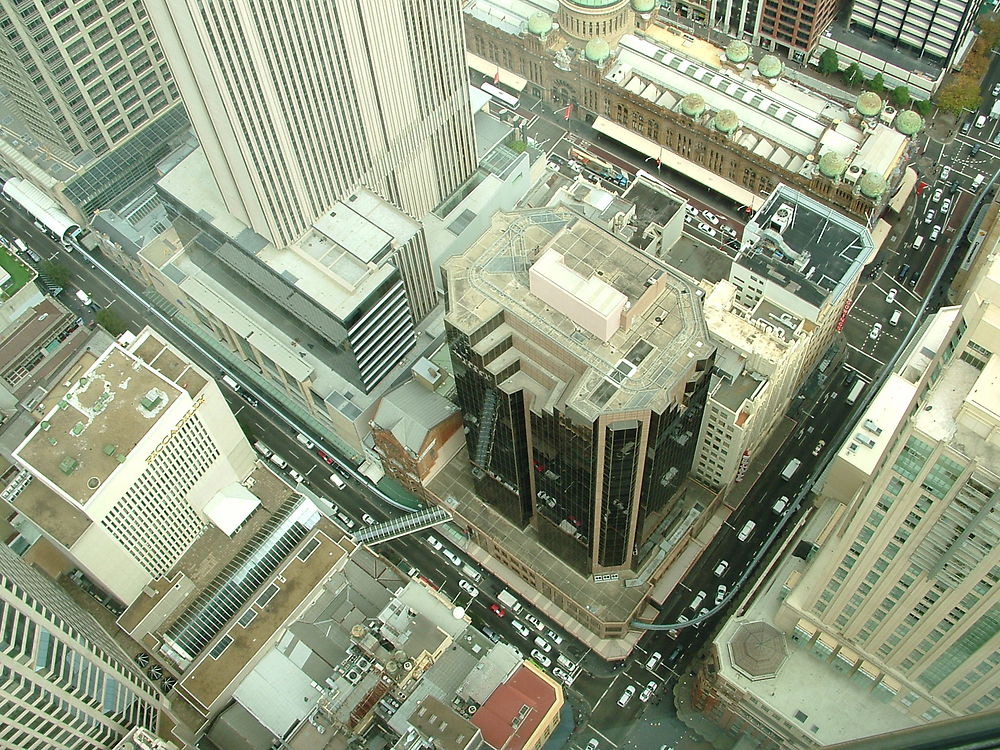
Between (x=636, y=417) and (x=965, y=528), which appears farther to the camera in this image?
(x=636, y=417)

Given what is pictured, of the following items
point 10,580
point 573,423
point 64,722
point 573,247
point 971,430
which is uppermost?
point 573,247

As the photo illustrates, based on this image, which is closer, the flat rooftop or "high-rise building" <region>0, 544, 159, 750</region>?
"high-rise building" <region>0, 544, 159, 750</region>

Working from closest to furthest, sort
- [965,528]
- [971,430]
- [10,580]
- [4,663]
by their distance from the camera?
[971,430], [965,528], [4,663], [10,580]

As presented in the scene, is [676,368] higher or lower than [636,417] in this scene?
higher

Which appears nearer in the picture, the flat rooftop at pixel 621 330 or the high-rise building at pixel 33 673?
the high-rise building at pixel 33 673

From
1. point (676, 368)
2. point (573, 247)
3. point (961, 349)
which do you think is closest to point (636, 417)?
point (676, 368)

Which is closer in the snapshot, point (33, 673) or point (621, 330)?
point (33, 673)

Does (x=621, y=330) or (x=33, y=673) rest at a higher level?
(x=621, y=330)

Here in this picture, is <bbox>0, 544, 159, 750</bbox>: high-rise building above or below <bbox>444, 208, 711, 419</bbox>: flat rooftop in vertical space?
below

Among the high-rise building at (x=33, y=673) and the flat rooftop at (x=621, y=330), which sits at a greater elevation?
the flat rooftop at (x=621, y=330)

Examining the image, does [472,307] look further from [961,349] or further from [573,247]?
[961,349]

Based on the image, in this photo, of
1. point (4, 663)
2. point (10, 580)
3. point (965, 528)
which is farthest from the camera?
point (10, 580)
